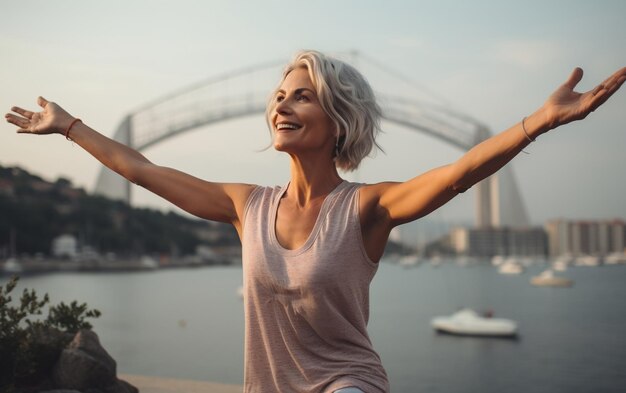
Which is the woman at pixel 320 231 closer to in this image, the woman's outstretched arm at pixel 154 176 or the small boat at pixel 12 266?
the woman's outstretched arm at pixel 154 176

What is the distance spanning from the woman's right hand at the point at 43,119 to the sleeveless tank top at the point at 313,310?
0.58 metres

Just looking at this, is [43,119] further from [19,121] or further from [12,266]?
[12,266]

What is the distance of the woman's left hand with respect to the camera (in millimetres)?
1264

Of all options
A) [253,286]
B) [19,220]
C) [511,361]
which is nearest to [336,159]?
[253,286]

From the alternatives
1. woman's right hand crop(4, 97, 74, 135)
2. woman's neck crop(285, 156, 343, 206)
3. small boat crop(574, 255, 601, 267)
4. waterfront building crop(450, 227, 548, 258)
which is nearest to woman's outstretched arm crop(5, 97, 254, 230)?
woman's right hand crop(4, 97, 74, 135)

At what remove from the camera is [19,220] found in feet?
160

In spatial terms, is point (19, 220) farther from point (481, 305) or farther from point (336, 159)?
point (336, 159)

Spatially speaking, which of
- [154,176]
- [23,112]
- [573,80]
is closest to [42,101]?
[23,112]

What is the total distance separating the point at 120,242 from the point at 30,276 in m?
12.9

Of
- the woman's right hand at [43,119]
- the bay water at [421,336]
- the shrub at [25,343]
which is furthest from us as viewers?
the bay water at [421,336]

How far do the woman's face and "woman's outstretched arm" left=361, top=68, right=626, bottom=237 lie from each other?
0.16m

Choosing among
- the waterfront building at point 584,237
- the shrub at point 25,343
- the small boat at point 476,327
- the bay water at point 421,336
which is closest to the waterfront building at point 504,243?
the waterfront building at point 584,237

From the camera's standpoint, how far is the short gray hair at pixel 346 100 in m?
1.58

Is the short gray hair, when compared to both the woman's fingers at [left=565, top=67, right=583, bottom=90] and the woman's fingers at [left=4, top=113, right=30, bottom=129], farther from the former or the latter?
the woman's fingers at [left=4, top=113, right=30, bottom=129]
